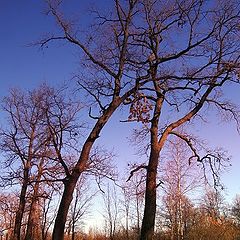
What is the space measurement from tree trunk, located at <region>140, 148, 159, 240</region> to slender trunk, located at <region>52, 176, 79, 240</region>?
2.80m

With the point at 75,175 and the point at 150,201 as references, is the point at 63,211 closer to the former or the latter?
the point at 75,175

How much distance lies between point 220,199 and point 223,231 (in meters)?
42.9

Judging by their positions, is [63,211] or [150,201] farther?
[150,201]

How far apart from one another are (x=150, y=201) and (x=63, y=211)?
10.5 feet

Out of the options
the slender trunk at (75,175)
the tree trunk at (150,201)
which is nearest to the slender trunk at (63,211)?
the slender trunk at (75,175)

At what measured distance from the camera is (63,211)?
35.3 ft

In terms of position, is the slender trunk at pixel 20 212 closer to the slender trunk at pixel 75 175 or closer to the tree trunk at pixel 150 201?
the tree trunk at pixel 150 201

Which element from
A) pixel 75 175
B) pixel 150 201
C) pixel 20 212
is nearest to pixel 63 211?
pixel 75 175

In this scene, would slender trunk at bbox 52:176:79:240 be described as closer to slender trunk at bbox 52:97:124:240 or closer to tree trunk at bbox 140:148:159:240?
slender trunk at bbox 52:97:124:240

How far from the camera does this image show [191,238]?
18828 millimetres

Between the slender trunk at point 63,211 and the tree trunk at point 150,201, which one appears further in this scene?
the tree trunk at point 150,201

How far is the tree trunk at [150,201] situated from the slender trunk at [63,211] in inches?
110

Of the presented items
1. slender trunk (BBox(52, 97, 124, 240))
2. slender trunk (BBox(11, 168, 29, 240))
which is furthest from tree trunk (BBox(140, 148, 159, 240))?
slender trunk (BBox(11, 168, 29, 240))

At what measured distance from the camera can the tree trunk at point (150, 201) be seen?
1184 cm
